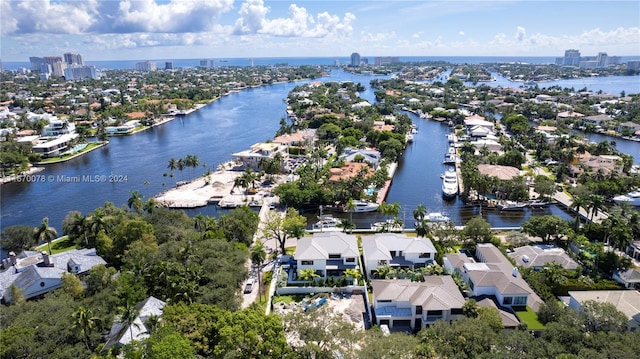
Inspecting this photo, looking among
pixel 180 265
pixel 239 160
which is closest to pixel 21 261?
pixel 180 265

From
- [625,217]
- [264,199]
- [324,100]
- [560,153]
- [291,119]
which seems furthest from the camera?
[324,100]

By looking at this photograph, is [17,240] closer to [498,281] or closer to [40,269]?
[40,269]

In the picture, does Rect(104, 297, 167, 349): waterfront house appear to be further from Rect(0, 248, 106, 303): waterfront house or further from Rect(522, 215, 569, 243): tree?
Rect(522, 215, 569, 243): tree

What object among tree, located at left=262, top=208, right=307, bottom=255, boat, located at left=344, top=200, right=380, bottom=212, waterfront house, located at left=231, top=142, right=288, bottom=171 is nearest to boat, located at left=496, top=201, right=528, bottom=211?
boat, located at left=344, top=200, right=380, bottom=212

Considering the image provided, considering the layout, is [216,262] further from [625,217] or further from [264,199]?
[625,217]

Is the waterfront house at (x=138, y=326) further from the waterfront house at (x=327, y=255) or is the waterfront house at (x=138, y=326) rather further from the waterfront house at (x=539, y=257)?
the waterfront house at (x=539, y=257)

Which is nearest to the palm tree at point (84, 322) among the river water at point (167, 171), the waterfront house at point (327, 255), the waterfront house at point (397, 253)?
the waterfront house at point (327, 255)

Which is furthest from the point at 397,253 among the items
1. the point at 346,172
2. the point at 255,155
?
the point at 255,155
